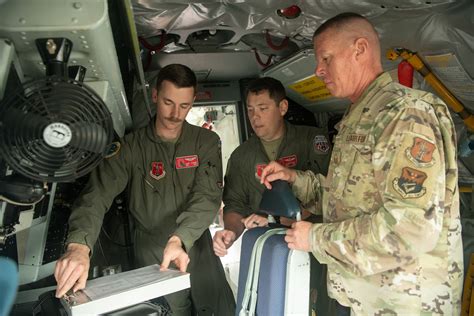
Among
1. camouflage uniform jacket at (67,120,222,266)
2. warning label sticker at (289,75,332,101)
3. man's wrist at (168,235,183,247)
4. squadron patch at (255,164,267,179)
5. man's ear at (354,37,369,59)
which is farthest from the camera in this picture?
warning label sticker at (289,75,332,101)

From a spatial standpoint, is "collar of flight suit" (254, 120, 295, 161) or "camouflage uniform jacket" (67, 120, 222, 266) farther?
"collar of flight suit" (254, 120, 295, 161)

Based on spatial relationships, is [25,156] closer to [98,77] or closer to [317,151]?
[98,77]

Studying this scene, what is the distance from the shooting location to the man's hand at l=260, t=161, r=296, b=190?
6.24 feet

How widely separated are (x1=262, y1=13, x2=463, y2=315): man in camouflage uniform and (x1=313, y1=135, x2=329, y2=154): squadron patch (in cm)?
111

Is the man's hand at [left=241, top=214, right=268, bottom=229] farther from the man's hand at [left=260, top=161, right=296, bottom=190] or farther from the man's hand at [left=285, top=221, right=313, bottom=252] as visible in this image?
the man's hand at [left=285, top=221, right=313, bottom=252]

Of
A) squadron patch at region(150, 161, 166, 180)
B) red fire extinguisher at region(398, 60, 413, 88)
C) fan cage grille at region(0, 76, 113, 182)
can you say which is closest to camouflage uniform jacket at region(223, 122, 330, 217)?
squadron patch at region(150, 161, 166, 180)

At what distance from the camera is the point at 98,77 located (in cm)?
159

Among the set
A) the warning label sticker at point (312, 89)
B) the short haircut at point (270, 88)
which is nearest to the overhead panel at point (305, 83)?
the warning label sticker at point (312, 89)

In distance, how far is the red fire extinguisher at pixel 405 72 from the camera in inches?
90.2

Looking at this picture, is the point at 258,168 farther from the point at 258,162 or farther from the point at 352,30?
the point at 352,30

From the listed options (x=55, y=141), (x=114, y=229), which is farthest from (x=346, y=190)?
(x=114, y=229)

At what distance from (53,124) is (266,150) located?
1.92 meters

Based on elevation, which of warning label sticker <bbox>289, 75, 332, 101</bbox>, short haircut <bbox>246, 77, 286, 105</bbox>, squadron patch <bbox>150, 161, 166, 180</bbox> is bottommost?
squadron patch <bbox>150, 161, 166, 180</bbox>

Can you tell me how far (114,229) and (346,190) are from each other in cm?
202
